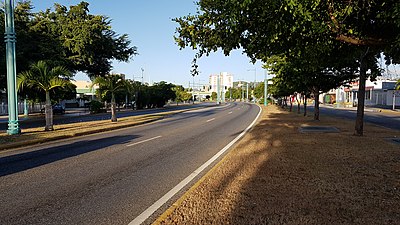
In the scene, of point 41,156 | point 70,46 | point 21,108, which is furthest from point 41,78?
point 21,108

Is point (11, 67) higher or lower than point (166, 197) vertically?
higher

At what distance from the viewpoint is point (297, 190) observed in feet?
18.9

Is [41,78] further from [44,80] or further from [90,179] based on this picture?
[90,179]

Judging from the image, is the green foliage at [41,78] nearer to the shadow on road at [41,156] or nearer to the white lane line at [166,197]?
the shadow on road at [41,156]

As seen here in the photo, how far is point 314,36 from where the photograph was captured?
24.3 ft

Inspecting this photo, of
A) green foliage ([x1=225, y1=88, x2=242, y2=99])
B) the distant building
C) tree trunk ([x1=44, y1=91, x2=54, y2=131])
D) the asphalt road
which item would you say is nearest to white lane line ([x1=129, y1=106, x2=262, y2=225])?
the asphalt road

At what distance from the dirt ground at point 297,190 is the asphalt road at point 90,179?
71 cm

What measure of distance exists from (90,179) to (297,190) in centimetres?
418

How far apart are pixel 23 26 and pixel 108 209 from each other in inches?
1094

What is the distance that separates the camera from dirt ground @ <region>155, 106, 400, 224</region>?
4543 mm

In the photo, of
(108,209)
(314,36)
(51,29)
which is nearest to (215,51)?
(314,36)

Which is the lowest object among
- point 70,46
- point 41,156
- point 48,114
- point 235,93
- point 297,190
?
point 41,156

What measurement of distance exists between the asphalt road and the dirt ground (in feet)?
2.31

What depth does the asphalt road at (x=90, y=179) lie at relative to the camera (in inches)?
193
